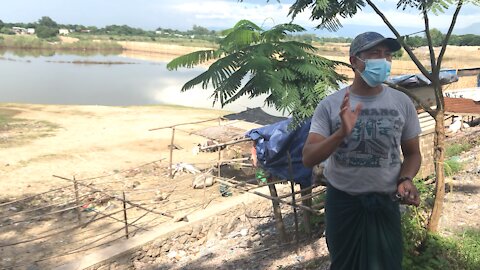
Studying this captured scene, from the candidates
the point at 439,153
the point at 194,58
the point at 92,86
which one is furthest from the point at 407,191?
the point at 92,86

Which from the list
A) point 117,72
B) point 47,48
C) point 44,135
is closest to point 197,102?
point 44,135

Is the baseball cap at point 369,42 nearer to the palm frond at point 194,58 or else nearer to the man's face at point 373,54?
the man's face at point 373,54

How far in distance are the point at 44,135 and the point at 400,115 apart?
15282 mm

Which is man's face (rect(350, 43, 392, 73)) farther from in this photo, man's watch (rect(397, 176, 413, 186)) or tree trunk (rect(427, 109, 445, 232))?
tree trunk (rect(427, 109, 445, 232))

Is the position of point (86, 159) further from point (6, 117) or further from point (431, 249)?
point (431, 249)

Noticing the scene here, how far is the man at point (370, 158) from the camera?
1.91 meters

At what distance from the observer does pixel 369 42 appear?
1929 mm

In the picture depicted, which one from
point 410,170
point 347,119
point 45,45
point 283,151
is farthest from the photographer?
point 45,45

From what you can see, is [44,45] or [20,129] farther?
[44,45]

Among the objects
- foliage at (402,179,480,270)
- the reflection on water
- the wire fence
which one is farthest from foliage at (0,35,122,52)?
foliage at (402,179,480,270)

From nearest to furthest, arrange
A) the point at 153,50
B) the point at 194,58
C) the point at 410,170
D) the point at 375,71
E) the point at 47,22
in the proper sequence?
the point at 375,71 < the point at 410,170 < the point at 194,58 < the point at 153,50 < the point at 47,22

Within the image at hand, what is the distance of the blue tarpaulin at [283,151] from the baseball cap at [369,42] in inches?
146

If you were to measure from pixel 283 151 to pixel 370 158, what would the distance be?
163 inches

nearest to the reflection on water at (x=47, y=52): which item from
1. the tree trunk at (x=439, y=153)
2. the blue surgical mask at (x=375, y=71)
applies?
the tree trunk at (x=439, y=153)
